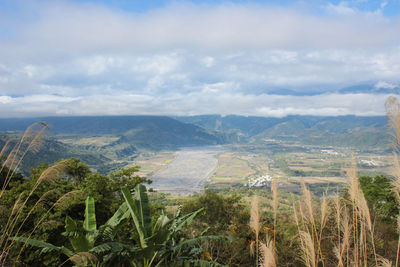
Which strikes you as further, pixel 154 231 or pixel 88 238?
pixel 154 231

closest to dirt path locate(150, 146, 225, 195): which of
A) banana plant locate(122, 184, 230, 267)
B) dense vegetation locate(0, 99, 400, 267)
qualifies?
dense vegetation locate(0, 99, 400, 267)

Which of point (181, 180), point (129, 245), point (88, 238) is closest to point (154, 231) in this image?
point (129, 245)

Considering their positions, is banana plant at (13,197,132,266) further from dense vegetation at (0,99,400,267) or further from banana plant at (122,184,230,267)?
banana plant at (122,184,230,267)

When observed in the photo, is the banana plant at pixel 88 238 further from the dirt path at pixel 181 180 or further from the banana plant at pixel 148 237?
the dirt path at pixel 181 180

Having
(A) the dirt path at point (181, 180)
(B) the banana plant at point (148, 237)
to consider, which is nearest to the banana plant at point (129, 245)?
(B) the banana plant at point (148, 237)

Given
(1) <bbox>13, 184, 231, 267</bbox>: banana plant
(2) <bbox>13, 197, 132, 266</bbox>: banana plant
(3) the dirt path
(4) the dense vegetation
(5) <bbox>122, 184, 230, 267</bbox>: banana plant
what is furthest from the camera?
(3) the dirt path

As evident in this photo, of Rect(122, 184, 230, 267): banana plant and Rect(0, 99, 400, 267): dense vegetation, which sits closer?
Rect(0, 99, 400, 267): dense vegetation

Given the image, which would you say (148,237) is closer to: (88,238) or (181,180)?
(88,238)

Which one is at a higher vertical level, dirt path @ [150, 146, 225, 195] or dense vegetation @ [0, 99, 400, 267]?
dense vegetation @ [0, 99, 400, 267]

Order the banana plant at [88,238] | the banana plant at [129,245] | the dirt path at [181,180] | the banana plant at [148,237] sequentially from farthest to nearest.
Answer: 1. the dirt path at [181,180]
2. the banana plant at [148,237]
3. the banana plant at [129,245]
4. the banana plant at [88,238]

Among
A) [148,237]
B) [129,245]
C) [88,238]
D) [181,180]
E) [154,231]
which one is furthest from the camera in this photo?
[181,180]

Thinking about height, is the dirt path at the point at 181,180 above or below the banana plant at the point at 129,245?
below
